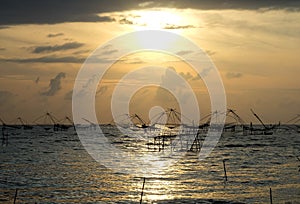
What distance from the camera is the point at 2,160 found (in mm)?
61219

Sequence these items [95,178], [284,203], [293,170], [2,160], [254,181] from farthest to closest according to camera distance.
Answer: [2,160] < [293,170] < [95,178] < [254,181] < [284,203]

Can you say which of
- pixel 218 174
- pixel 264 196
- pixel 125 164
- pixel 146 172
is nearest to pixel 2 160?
pixel 125 164

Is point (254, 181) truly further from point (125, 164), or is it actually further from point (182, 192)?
point (125, 164)

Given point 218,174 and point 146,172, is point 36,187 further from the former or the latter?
point 218,174

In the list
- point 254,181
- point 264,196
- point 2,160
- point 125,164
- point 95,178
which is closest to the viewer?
point 264,196

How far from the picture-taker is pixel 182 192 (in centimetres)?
3450

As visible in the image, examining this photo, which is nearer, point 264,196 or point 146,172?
point 264,196

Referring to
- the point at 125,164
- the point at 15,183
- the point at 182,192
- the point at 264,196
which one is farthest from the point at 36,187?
the point at 125,164

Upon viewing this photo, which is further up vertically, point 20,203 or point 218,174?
point 218,174

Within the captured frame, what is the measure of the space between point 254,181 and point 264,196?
7646mm

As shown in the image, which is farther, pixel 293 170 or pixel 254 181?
pixel 293 170

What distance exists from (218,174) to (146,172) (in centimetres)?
733

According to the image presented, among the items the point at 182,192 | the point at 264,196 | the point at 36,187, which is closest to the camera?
the point at 264,196

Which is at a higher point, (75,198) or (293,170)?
(293,170)
